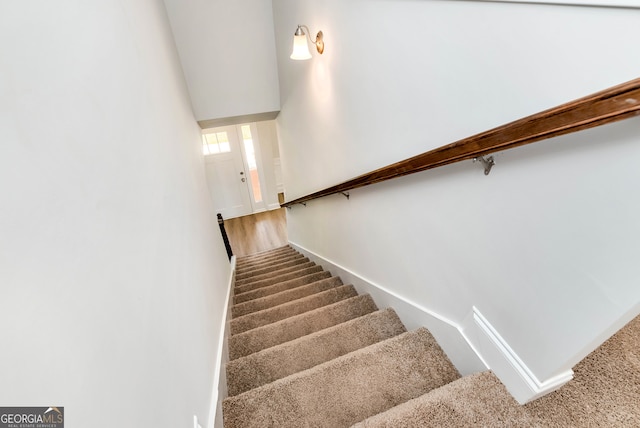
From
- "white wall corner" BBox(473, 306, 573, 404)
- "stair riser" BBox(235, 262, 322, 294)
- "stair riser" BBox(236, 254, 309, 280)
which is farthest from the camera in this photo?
"stair riser" BBox(236, 254, 309, 280)

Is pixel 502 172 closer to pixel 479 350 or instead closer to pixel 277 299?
pixel 479 350

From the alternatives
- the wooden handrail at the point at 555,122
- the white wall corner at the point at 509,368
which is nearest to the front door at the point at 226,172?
the wooden handrail at the point at 555,122

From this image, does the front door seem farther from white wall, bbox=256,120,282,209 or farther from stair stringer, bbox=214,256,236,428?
stair stringer, bbox=214,256,236,428

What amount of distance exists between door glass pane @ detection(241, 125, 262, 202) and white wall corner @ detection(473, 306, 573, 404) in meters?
5.37

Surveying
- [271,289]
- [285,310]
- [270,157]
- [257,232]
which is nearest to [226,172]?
[270,157]

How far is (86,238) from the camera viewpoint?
55cm

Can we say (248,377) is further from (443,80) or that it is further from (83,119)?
(443,80)

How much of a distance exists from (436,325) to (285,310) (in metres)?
1.07

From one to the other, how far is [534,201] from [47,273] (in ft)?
3.54

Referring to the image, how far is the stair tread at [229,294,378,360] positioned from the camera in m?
1.63

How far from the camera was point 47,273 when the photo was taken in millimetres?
435

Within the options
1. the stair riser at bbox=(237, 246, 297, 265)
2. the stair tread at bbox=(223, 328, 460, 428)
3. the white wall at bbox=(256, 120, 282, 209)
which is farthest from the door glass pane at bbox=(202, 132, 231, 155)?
the stair tread at bbox=(223, 328, 460, 428)

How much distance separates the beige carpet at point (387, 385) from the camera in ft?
2.85
